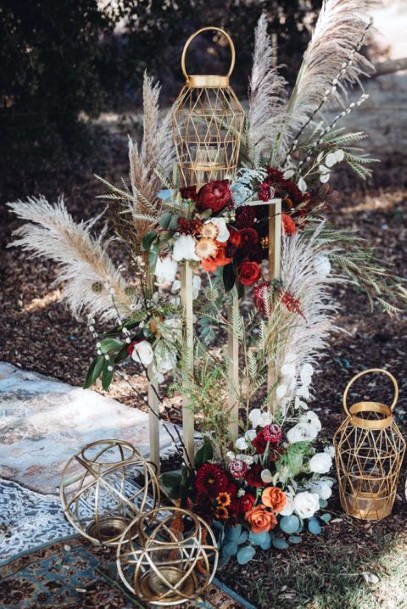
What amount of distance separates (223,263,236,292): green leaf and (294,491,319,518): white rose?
86cm

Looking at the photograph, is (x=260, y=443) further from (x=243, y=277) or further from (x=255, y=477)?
(x=243, y=277)

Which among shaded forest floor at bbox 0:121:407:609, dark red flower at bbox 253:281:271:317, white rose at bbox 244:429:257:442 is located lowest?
shaded forest floor at bbox 0:121:407:609

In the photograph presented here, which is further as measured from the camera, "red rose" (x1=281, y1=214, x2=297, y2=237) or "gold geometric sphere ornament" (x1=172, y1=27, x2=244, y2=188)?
"red rose" (x1=281, y1=214, x2=297, y2=237)

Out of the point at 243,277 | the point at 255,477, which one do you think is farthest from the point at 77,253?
the point at 255,477

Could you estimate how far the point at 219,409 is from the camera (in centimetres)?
321

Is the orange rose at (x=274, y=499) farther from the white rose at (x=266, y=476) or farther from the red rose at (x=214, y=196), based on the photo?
the red rose at (x=214, y=196)

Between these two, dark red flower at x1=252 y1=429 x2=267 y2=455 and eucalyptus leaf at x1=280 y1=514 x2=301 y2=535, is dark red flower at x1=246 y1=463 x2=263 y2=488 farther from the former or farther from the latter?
eucalyptus leaf at x1=280 y1=514 x2=301 y2=535

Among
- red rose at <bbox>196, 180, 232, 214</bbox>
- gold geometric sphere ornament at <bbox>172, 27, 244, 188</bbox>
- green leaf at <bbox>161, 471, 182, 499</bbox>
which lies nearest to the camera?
red rose at <bbox>196, 180, 232, 214</bbox>

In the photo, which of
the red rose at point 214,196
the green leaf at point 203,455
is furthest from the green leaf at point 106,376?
the red rose at point 214,196

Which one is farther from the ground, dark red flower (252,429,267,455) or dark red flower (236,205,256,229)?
dark red flower (236,205,256,229)

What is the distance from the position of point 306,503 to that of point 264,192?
4.01 feet

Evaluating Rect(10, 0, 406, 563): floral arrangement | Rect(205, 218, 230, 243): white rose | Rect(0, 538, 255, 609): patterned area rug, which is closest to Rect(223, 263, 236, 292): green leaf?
Rect(10, 0, 406, 563): floral arrangement

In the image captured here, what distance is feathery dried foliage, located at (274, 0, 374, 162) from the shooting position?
3172mm

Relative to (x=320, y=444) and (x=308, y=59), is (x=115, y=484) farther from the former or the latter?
(x=308, y=59)
